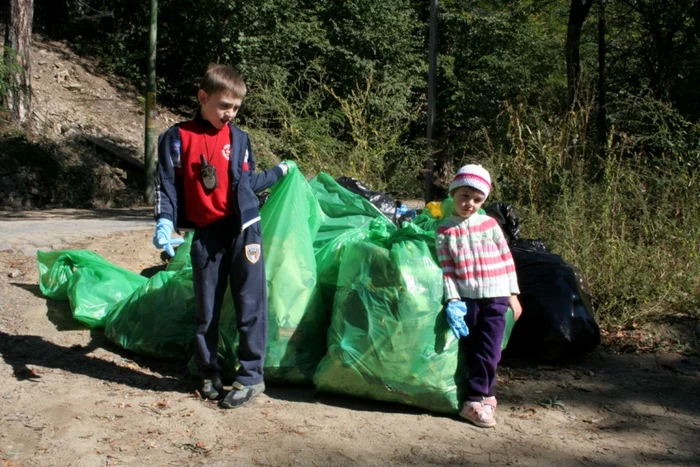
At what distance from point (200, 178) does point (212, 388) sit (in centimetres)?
92

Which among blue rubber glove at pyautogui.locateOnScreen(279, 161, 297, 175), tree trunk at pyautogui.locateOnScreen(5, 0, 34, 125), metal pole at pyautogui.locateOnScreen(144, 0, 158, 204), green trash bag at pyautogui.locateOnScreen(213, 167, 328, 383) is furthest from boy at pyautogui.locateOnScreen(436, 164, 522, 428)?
tree trunk at pyautogui.locateOnScreen(5, 0, 34, 125)

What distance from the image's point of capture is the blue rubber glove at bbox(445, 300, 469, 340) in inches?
128

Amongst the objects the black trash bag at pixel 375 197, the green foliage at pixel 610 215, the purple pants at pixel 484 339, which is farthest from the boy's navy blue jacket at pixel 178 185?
the green foliage at pixel 610 215

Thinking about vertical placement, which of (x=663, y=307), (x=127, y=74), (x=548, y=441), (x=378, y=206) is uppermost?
(x=127, y=74)

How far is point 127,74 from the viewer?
1808cm

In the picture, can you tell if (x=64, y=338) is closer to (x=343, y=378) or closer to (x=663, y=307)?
(x=343, y=378)

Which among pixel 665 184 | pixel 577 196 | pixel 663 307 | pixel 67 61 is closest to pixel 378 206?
pixel 577 196

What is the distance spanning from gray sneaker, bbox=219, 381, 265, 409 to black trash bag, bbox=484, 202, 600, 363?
1494mm

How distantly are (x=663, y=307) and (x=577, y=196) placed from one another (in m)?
0.93

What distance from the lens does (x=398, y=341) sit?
3.26 m

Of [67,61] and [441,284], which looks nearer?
[441,284]

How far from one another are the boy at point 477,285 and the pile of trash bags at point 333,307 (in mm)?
67

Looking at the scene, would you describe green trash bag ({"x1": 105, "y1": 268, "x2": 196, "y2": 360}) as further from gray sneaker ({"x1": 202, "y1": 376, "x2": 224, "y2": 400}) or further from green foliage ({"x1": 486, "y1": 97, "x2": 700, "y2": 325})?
green foliage ({"x1": 486, "y1": 97, "x2": 700, "y2": 325})

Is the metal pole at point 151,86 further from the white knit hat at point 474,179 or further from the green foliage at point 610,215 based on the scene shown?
the white knit hat at point 474,179
